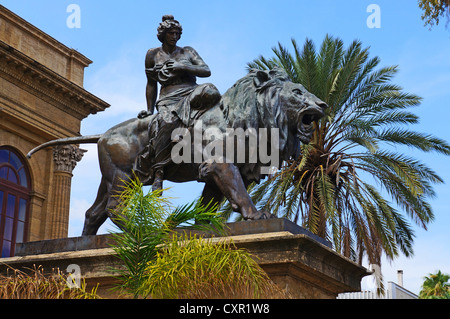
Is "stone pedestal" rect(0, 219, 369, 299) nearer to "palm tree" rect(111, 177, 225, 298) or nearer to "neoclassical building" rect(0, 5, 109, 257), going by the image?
"palm tree" rect(111, 177, 225, 298)

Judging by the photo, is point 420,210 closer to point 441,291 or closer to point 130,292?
point 130,292

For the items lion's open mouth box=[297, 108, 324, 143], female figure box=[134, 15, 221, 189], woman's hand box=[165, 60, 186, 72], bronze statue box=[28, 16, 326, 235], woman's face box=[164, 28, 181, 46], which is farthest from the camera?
woman's face box=[164, 28, 181, 46]

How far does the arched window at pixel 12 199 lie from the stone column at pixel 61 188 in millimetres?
1206

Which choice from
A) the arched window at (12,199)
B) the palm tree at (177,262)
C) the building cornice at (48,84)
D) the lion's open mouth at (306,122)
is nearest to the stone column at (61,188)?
the arched window at (12,199)

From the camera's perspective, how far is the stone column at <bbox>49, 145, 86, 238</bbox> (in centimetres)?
2978

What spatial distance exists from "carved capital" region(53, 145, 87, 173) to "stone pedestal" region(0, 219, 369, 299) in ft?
73.2

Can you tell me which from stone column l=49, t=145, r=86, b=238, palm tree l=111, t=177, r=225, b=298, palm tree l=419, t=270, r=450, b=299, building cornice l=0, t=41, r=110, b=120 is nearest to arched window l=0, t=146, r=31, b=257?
stone column l=49, t=145, r=86, b=238

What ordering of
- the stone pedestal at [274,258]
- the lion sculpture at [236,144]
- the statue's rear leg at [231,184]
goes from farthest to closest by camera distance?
the lion sculpture at [236,144], the statue's rear leg at [231,184], the stone pedestal at [274,258]

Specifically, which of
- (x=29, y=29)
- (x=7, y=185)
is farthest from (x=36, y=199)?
(x=29, y=29)

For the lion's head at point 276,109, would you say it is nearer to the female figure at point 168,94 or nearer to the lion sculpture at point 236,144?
the lion sculpture at point 236,144

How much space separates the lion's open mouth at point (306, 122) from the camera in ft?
27.0

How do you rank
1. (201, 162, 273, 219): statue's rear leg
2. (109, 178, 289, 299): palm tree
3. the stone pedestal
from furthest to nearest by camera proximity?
(201, 162, 273, 219): statue's rear leg < the stone pedestal < (109, 178, 289, 299): palm tree

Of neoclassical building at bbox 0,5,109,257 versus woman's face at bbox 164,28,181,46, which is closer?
woman's face at bbox 164,28,181,46

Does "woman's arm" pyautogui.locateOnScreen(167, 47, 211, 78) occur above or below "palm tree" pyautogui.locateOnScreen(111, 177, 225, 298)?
above
